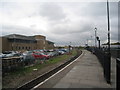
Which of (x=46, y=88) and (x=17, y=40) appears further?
(x=17, y=40)

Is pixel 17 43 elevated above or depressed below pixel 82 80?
above

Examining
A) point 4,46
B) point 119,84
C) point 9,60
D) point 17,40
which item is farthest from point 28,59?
point 17,40

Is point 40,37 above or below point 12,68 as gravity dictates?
above

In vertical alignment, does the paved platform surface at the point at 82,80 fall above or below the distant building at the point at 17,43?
below

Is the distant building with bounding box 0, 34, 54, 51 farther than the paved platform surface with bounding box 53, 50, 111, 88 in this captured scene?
Yes

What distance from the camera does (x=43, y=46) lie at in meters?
96.4

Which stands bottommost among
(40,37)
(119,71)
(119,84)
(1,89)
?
(1,89)

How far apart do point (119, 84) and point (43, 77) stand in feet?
16.5

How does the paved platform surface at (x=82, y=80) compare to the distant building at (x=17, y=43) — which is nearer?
Result: the paved platform surface at (x=82, y=80)

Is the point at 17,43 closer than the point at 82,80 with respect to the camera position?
No

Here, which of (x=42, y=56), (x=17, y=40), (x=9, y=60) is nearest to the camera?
(x=9, y=60)

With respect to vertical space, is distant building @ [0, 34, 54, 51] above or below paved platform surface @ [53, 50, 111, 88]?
above

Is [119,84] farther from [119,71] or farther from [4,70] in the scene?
[4,70]

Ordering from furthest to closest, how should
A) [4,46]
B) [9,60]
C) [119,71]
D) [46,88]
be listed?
[4,46] < [9,60] < [46,88] < [119,71]
